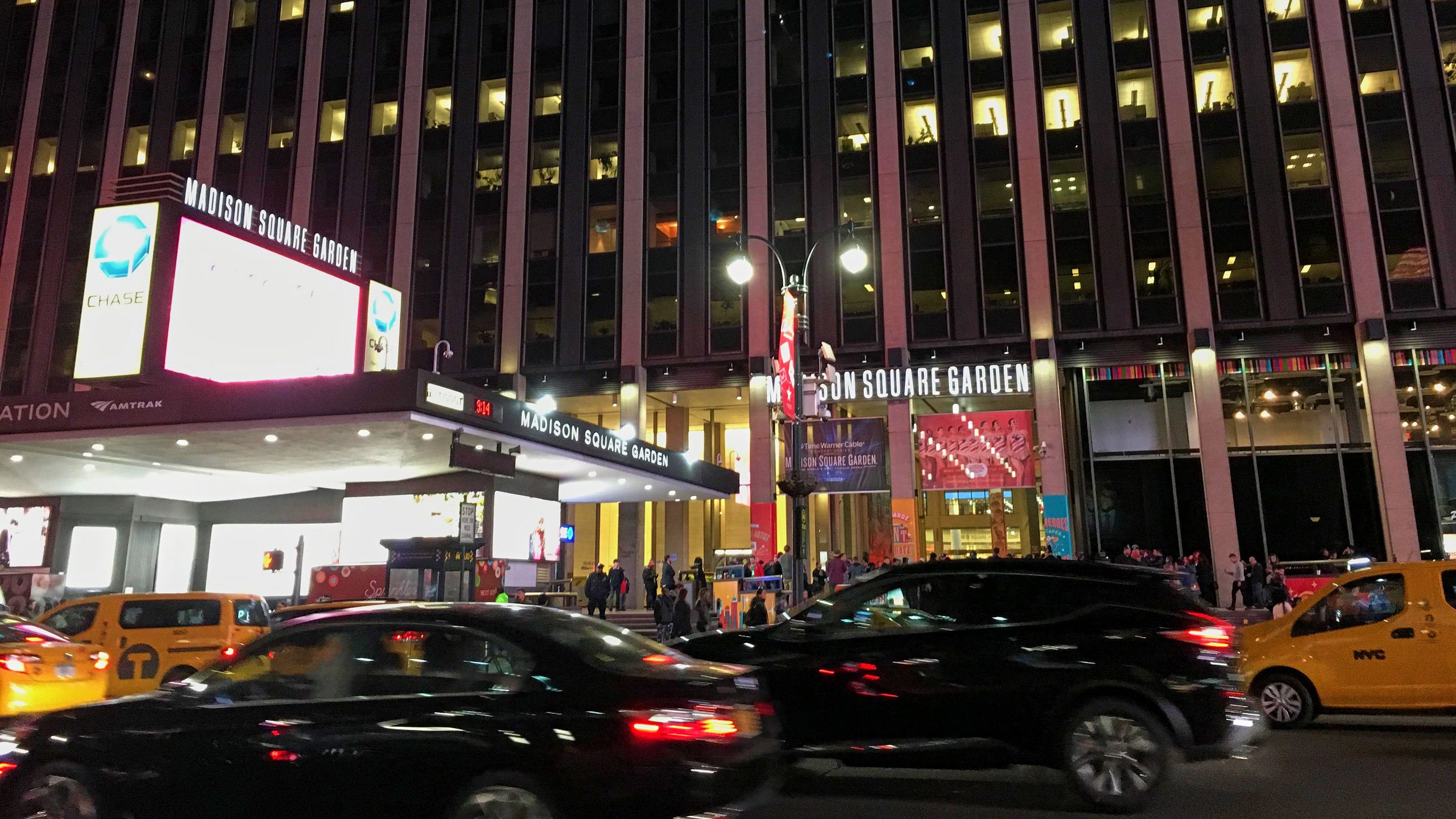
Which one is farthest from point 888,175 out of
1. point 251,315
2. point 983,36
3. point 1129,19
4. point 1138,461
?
point 251,315

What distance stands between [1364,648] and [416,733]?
986 centimetres

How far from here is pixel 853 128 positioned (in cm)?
3481

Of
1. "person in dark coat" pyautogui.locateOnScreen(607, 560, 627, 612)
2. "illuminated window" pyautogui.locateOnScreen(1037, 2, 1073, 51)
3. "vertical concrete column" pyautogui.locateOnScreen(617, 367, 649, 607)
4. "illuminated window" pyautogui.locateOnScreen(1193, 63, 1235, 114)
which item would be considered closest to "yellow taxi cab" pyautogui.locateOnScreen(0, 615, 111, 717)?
"person in dark coat" pyautogui.locateOnScreen(607, 560, 627, 612)

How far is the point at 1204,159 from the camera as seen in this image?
31.6m

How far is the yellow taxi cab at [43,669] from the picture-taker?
956 centimetres

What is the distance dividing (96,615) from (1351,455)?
3340 centimetres

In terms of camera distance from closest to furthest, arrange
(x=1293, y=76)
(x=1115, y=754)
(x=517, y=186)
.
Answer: (x=1115, y=754), (x=1293, y=76), (x=517, y=186)

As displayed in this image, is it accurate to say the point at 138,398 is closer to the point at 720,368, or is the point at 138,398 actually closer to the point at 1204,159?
the point at 720,368

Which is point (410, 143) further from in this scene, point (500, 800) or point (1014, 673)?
point (500, 800)

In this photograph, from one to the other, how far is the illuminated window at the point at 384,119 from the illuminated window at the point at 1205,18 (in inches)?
1189

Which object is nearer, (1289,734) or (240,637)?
(1289,734)

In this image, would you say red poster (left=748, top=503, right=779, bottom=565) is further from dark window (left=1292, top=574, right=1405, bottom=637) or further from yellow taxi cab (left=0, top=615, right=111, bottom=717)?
yellow taxi cab (left=0, top=615, right=111, bottom=717)

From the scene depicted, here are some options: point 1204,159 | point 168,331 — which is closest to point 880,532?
point 1204,159

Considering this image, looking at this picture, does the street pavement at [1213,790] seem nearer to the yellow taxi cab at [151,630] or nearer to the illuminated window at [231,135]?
the yellow taxi cab at [151,630]
